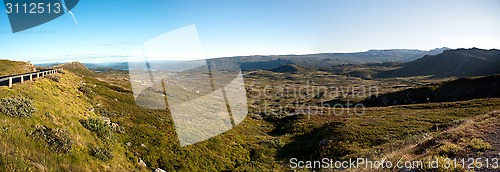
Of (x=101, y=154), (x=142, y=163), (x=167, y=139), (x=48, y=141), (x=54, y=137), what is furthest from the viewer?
(x=167, y=139)

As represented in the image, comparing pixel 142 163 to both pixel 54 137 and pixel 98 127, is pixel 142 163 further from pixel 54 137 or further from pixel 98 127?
pixel 54 137

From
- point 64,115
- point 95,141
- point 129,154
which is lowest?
point 129,154

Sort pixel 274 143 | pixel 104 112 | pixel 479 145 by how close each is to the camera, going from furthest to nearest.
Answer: pixel 274 143 → pixel 104 112 → pixel 479 145

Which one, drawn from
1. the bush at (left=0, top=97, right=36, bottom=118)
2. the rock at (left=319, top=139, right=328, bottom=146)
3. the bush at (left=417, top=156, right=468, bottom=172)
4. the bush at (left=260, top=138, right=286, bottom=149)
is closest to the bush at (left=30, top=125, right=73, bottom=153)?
the bush at (left=0, top=97, right=36, bottom=118)

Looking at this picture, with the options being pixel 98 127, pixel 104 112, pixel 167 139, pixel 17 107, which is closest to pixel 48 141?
pixel 17 107

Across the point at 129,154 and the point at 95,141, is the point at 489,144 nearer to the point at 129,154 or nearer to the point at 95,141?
the point at 129,154

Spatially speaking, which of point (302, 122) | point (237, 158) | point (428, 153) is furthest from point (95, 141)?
point (302, 122)
